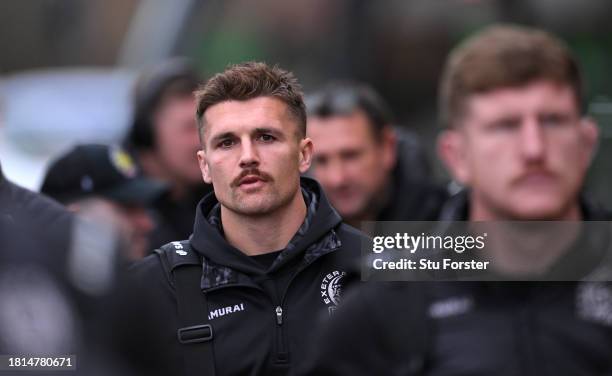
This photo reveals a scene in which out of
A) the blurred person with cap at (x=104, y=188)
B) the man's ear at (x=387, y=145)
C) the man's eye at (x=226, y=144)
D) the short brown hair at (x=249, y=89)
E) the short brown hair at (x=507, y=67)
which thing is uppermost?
the man's ear at (x=387, y=145)

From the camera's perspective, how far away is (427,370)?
113 inches

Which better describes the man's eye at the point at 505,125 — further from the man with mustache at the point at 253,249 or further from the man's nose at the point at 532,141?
the man with mustache at the point at 253,249

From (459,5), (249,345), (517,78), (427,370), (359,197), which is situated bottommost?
(427,370)

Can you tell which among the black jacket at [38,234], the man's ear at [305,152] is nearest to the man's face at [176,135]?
the man's ear at [305,152]

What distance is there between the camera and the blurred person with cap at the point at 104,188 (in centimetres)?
492

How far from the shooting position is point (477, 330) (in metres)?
2.91

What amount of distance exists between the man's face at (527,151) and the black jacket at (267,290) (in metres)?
0.69

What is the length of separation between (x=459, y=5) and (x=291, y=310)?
5491 millimetres

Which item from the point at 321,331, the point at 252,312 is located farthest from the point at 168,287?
the point at 321,331

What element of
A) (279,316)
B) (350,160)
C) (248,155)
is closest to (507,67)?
(248,155)

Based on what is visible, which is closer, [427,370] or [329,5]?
[427,370]

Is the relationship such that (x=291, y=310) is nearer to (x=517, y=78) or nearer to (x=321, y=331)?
(x=321, y=331)

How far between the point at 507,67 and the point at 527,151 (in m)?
0.19

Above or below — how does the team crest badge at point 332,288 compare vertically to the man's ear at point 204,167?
below
